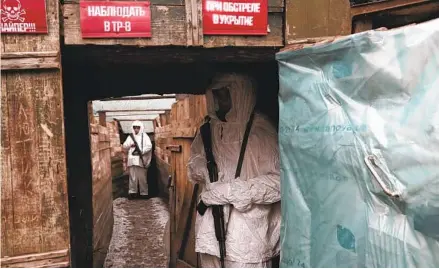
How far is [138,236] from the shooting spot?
340 inches

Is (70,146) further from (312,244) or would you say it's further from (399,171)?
(399,171)

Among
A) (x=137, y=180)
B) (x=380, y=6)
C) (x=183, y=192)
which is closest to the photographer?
(x=380, y=6)

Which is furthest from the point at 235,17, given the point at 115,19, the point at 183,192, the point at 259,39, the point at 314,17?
the point at 183,192

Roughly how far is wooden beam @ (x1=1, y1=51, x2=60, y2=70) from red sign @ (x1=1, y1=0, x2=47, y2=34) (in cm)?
13

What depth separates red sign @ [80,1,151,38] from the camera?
257cm

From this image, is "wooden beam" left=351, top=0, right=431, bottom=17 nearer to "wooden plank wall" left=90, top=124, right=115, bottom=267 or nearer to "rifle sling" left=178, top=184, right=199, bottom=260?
"rifle sling" left=178, top=184, right=199, bottom=260

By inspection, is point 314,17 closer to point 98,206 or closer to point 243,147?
point 243,147

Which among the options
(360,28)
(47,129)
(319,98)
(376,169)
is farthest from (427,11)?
(47,129)

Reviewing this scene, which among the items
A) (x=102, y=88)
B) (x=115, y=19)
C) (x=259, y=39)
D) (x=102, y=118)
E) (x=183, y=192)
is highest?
(x=115, y=19)

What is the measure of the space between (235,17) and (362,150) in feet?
4.09

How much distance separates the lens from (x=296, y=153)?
2.58m

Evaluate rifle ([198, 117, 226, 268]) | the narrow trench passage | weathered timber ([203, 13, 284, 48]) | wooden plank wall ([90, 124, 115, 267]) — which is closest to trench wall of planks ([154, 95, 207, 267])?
the narrow trench passage

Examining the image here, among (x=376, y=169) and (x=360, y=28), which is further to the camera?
(x=360, y=28)

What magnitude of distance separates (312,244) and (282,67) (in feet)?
3.67
